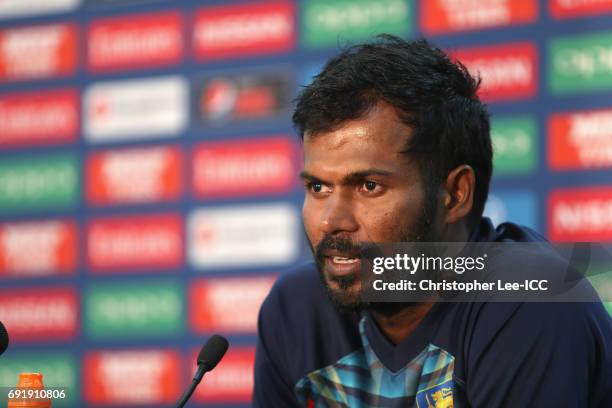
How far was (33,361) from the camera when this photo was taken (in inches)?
117

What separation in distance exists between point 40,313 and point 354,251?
2.07m

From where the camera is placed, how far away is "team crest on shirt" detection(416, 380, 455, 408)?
3.79 feet

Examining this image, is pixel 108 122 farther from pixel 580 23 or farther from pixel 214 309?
pixel 580 23

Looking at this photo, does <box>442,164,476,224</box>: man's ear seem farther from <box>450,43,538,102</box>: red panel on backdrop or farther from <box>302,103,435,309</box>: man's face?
<box>450,43,538,102</box>: red panel on backdrop

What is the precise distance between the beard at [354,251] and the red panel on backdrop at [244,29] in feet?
5.34

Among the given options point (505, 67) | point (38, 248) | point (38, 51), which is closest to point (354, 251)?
point (505, 67)

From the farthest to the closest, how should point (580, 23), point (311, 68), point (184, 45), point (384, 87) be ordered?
1. point (184, 45)
2. point (311, 68)
3. point (580, 23)
4. point (384, 87)

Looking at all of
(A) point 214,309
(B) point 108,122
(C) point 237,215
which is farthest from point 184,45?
(A) point 214,309

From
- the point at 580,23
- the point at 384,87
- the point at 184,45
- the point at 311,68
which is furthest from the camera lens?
the point at 184,45

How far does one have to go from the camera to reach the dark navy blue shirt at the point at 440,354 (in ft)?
3.53

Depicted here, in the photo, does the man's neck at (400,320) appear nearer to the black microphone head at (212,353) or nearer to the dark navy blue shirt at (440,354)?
the dark navy blue shirt at (440,354)

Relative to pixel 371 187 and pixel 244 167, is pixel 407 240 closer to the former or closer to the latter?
pixel 371 187

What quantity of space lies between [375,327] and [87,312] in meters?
1.86

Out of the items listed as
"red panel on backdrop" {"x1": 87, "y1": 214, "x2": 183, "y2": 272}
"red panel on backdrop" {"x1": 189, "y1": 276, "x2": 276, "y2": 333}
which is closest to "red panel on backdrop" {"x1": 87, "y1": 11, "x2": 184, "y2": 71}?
"red panel on backdrop" {"x1": 87, "y1": 214, "x2": 183, "y2": 272}
